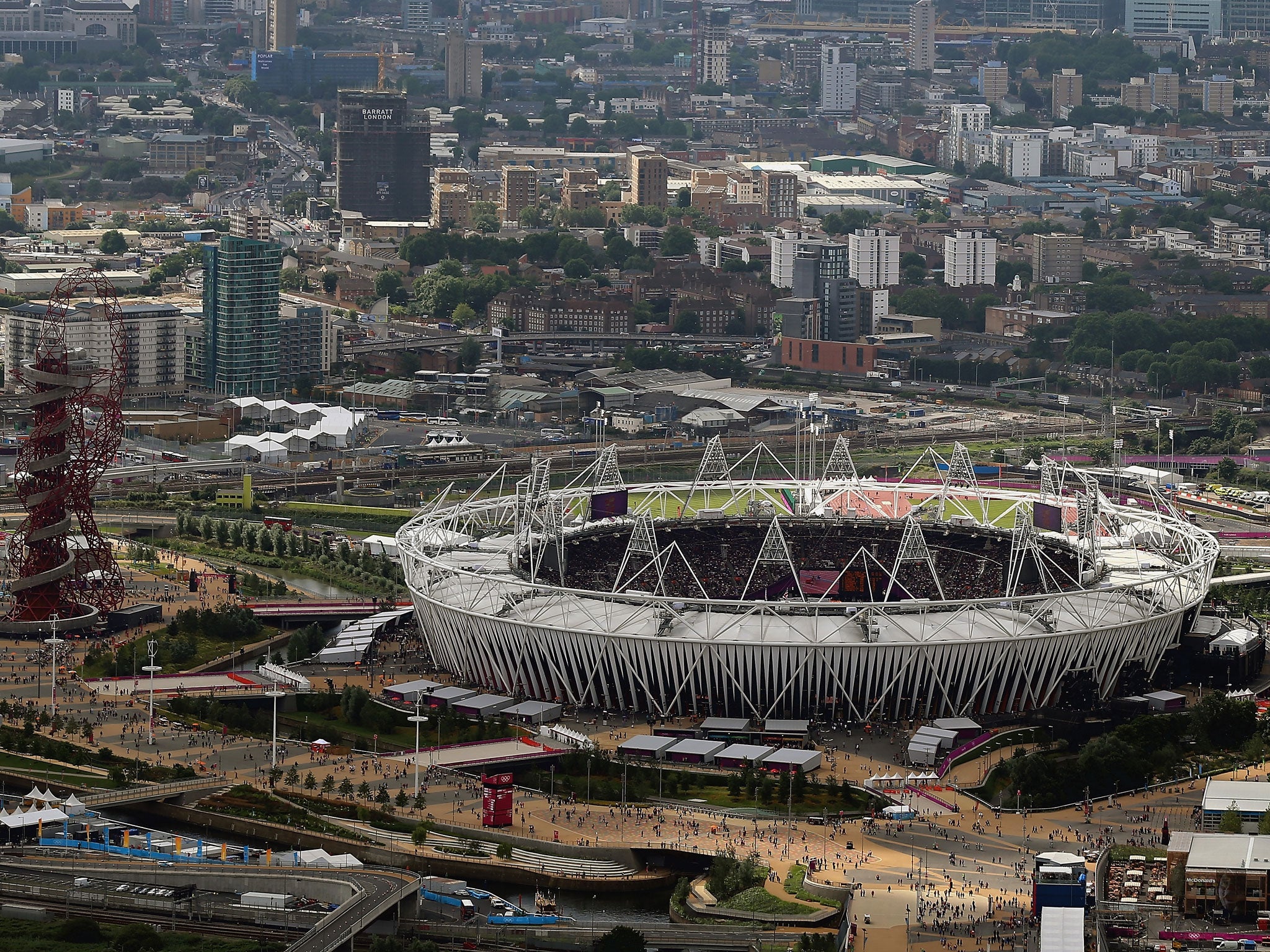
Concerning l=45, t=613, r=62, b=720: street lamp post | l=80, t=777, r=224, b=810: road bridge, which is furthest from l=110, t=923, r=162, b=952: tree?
l=45, t=613, r=62, b=720: street lamp post

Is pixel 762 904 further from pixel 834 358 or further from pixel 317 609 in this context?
pixel 834 358

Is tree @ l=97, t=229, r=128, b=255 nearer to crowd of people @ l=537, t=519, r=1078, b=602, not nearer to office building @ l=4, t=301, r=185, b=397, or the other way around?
office building @ l=4, t=301, r=185, b=397

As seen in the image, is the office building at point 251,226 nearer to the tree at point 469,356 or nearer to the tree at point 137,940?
the tree at point 469,356

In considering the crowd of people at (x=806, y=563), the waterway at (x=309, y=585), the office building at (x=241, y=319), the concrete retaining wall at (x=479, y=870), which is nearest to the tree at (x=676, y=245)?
the office building at (x=241, y=319)

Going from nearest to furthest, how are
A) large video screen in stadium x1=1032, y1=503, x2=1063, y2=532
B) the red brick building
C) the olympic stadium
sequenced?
the olympic stadium
large video screen in stadium x1=1032, y1=503, x2=1063, y2=532
the red brick building

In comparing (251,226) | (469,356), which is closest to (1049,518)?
(469,356)
